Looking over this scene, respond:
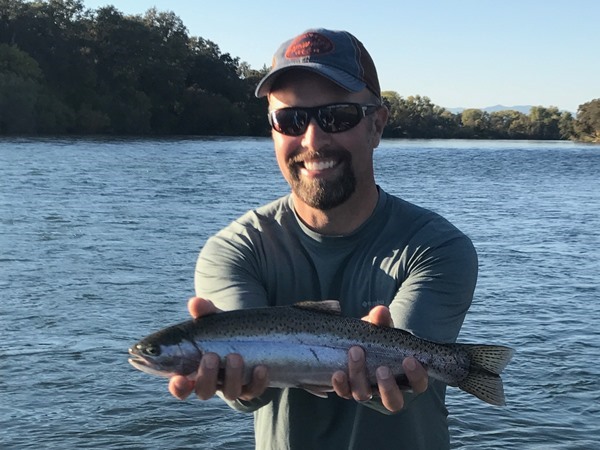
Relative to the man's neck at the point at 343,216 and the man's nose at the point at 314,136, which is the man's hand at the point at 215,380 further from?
the man's nose at the point at 314,136

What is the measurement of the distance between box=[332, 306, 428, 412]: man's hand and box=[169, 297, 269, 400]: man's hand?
0.28m

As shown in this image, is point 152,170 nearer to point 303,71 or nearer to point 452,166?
point 452,166

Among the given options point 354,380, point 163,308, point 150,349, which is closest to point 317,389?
point 354,380

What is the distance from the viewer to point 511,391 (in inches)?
395

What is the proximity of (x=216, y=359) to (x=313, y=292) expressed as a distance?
521 millimetres

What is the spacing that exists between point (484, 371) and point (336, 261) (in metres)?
0.69

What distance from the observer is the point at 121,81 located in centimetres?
9788

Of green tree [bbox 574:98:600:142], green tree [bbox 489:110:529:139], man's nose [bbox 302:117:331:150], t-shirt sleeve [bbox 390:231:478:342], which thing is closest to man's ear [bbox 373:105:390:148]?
man's nose [bbox 302:117:331:150]

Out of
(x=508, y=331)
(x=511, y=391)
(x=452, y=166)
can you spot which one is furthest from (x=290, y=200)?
(x=452, y=166)

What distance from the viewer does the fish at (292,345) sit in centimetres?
296

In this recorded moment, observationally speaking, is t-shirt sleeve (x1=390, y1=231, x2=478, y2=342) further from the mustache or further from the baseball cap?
the baseball cap

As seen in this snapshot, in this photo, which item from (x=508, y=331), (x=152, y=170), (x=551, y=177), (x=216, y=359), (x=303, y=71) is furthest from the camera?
(x=551, y=177)

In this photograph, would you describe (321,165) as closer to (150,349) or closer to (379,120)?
(379,120)

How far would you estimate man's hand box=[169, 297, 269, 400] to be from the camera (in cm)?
290
